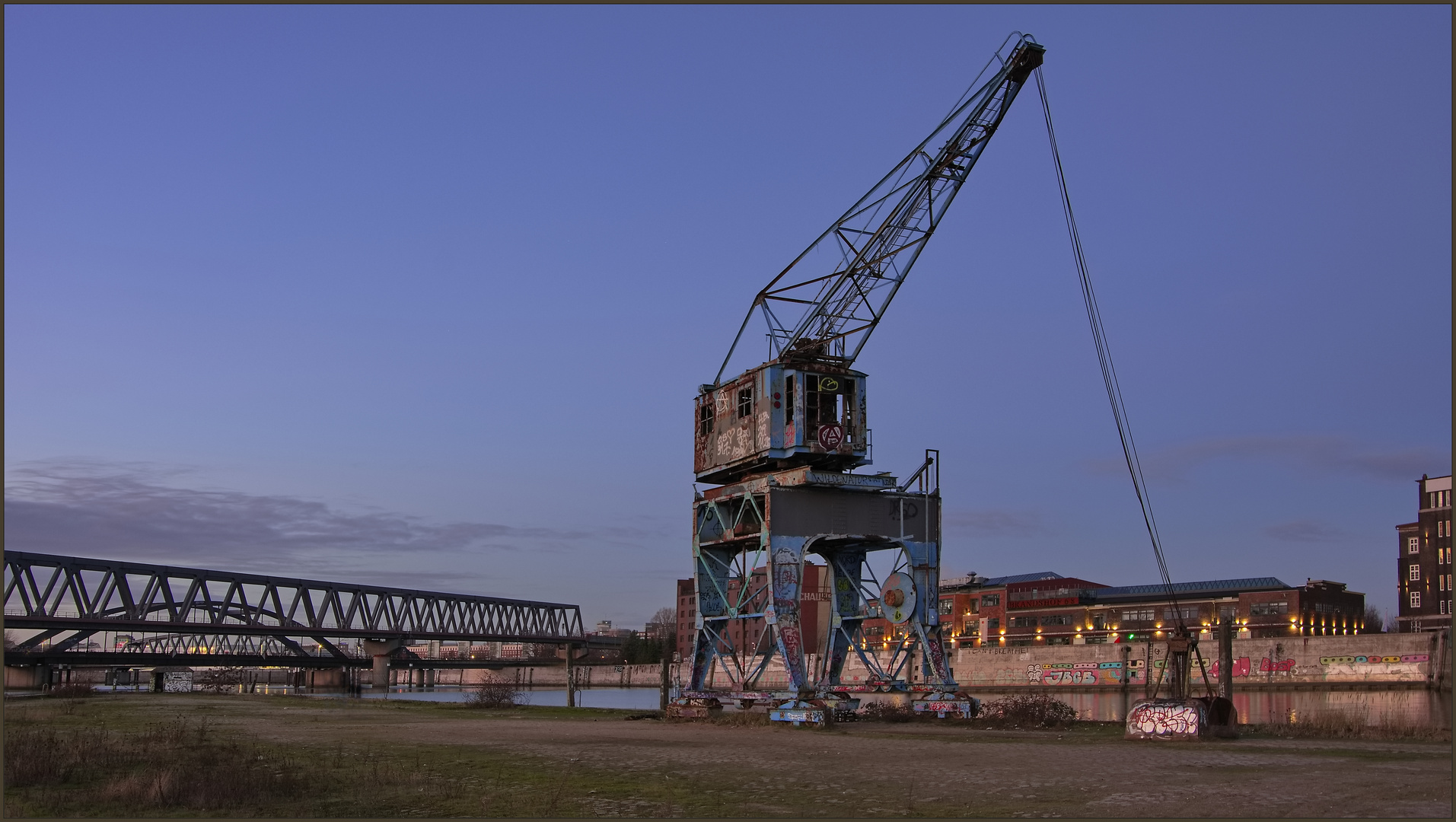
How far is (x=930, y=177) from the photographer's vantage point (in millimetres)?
49812

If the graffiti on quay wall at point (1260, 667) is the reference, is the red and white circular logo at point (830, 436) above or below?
above

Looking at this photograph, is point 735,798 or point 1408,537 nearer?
point 735,798

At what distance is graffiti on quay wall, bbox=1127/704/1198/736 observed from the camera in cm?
2933

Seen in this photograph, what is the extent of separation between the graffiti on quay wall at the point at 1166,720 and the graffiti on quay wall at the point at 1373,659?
195 ft

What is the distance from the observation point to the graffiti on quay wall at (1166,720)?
2933 centimetres

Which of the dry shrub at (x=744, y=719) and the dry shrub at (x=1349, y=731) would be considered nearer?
the dry shrub at (x=1349, y=731)

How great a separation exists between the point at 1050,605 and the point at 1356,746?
118 m

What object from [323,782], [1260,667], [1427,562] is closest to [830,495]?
[323,782]

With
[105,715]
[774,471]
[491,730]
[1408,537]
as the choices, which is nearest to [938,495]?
[774,471]

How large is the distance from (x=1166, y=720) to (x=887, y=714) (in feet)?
52.5

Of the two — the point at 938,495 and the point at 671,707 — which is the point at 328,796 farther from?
the point at 938,495

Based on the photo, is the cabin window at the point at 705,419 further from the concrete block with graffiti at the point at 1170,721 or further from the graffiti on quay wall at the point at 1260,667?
the graffiti on quay wall at the point at 1260,667

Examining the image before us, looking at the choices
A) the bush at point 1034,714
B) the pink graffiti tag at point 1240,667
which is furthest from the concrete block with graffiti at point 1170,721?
the pink graffiti tag at point 1240,667

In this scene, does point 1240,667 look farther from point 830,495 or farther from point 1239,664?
point 830,495
